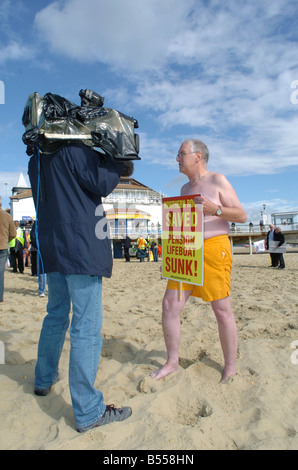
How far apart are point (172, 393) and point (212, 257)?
38.8 inches

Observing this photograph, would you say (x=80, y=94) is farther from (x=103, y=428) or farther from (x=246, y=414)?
(x=246, y=414)

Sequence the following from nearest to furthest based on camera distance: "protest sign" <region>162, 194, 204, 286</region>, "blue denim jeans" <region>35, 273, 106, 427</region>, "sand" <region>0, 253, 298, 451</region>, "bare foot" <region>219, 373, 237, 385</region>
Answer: "sand" <region>0, 253, 298, 451</region> < "blue denim jeans" <region>35, 273, 106, 427</region> < "bare foot" <region>219, 373, 237, 385</region> < "protest sign" <region>162, 194, 204, 286</region>

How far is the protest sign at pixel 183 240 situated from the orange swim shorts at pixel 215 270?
7 cm

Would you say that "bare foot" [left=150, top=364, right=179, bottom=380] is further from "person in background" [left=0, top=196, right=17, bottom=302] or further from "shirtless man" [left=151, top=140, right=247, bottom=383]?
"person in background" [left=0, top=196, right=17, bottom=302]

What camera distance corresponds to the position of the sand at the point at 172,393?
170cm

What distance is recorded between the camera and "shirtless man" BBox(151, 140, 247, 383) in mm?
2371

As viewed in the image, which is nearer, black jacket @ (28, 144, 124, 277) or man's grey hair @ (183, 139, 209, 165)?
black jacket @ (28, 144, 124, 277)

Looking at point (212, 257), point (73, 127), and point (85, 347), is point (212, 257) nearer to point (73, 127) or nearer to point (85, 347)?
point (85, 347)

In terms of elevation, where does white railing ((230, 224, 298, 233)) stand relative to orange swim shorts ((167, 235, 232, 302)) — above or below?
above

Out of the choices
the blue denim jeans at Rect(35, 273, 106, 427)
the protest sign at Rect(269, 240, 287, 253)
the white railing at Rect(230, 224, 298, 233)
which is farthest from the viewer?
the white railing at Rect(230, 224, 298, 233)

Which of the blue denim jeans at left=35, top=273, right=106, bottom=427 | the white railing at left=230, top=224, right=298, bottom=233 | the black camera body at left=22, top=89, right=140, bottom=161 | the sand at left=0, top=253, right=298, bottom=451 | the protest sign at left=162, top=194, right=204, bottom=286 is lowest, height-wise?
the sand at left=0, top=253, right=298, bottom=451

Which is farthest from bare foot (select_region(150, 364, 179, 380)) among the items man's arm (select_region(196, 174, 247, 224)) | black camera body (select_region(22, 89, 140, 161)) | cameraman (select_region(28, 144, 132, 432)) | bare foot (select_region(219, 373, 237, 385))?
black camera body (select_region(22, 89, 140, 161))

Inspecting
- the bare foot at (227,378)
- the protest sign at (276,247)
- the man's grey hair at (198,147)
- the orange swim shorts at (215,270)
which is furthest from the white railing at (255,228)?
the bare foot at (227,378)
